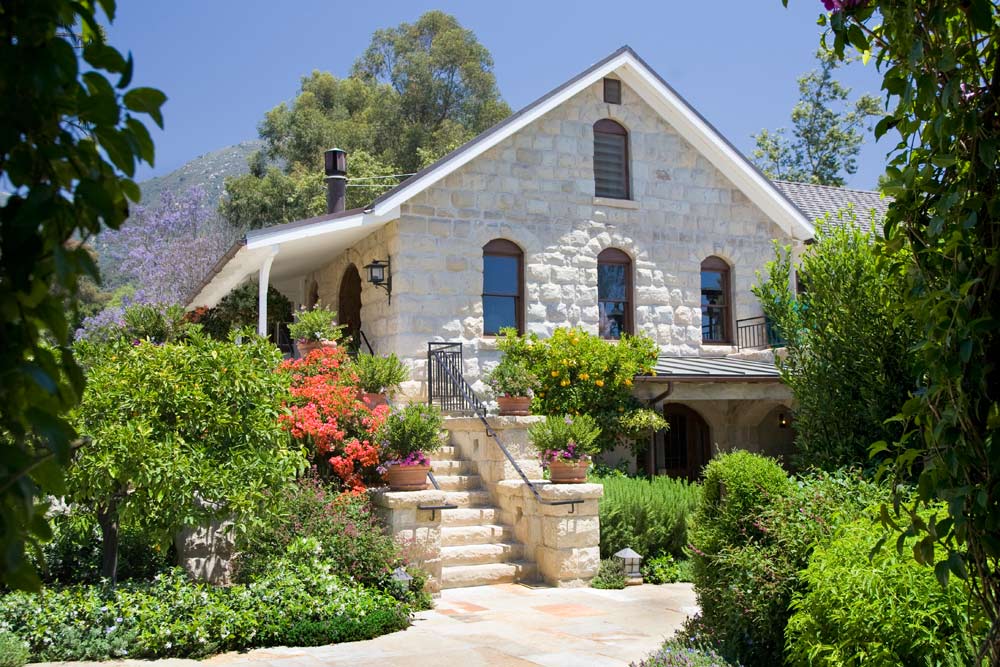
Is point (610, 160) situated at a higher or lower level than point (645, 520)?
higher

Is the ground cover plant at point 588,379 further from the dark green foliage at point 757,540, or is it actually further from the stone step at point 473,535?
the dark green foliage at point 757,540

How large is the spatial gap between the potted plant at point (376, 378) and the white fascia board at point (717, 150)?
7.50 meters

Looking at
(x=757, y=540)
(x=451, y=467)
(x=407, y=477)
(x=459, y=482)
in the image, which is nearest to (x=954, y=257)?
(x=757, y=540)

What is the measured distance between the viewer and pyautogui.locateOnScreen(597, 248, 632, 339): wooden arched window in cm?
1664

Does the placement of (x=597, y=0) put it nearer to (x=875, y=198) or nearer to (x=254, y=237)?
(x=254, y=237)

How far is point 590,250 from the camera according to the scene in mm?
16438

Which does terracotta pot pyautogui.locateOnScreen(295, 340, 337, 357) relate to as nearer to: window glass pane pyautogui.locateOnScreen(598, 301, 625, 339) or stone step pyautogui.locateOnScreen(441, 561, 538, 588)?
stone step pyautogui.locateOnScreen(441, 561, 538, 588)

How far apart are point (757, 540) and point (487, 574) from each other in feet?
17.1

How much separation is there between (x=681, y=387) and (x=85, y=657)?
409 inches

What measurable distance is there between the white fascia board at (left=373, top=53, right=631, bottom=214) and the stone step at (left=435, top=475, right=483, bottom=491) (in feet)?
14.9

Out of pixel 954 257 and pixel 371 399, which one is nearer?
pixel 954 257

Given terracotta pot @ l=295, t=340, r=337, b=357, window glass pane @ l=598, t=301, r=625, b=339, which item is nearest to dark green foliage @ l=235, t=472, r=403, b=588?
terracotta pot @ l=295, t=340, r=337, b=357

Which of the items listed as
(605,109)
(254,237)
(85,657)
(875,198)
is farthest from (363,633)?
(875,198)

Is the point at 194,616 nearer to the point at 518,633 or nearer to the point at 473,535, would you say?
the point at 518,633
